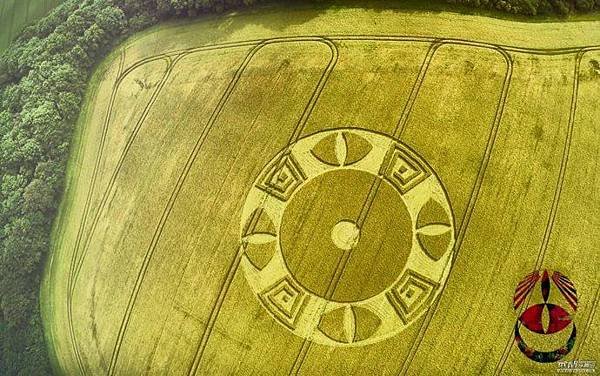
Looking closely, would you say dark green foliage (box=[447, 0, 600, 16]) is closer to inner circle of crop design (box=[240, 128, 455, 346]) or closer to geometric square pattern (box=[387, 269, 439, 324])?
inner circle of crop design (box=[240, 128, 455, 346])

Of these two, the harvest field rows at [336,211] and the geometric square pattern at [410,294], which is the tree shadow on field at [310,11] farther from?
the geometric square pattern at [410,294]

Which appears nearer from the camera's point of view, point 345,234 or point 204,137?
point 345,234

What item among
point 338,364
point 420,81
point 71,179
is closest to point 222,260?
point 338,364

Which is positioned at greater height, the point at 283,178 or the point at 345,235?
the point at 283,178

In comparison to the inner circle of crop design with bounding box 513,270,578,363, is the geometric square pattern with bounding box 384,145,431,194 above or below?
above

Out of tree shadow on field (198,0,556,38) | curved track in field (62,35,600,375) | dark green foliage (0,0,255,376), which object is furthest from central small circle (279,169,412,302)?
dark green foliage (0,0,255,376)

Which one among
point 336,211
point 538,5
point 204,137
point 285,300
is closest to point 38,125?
point 204,137

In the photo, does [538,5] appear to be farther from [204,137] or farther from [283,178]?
[204,137]
